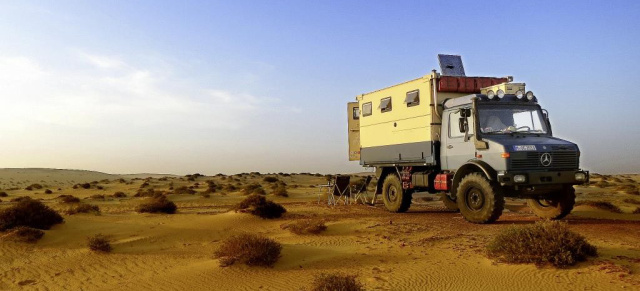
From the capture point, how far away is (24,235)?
12.3 m

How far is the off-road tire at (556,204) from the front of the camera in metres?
14.1

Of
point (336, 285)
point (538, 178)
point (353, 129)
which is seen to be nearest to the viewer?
point (336, 285)

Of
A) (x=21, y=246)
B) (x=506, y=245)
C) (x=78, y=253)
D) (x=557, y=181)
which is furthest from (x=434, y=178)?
(x=21, y=246)

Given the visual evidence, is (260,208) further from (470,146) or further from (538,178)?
(538,178)

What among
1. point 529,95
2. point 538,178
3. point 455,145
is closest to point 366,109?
point 455,145

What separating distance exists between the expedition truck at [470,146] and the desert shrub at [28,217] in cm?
1196

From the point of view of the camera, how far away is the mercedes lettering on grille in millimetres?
13016

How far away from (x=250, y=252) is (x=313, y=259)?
1.50 metres

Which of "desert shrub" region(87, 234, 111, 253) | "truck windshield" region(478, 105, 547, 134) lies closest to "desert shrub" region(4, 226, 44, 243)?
"desert shrub" region(87, 234, 111, 253)

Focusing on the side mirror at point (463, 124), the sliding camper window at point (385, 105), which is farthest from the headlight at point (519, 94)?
the sliding camper window at point (385, 105)

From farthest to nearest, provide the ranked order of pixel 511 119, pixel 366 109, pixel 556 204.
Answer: pixel 366 109, pixel 556 204, pixel 511 119

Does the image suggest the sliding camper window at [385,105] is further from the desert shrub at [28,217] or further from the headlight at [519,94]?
the desert shrub at [28,217]

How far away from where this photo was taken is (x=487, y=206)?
13.4 meters

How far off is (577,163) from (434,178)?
4.61m
